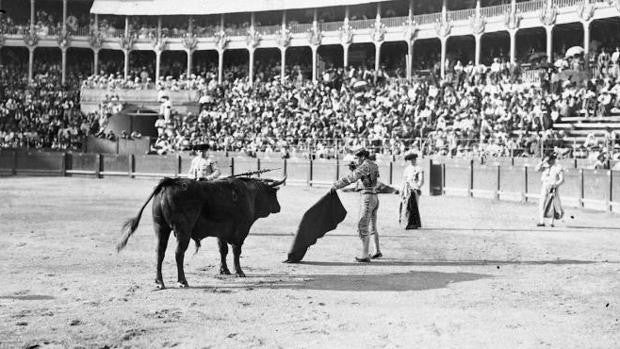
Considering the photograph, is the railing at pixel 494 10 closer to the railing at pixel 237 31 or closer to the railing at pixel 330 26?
the railing at pixel 330 26

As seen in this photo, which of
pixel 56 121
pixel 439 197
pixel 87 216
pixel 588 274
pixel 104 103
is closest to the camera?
pixel 588 274

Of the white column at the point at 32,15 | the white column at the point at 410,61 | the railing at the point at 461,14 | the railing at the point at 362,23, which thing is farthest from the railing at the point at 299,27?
the white column at the point at 32,15

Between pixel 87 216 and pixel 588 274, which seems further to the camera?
pixel 87 216

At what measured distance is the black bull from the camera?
26.7 feet

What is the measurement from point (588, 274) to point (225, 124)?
2695cm

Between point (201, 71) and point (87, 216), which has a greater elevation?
point (201, 71)

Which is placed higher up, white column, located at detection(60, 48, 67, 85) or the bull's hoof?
white column, located at detection(60, 48, 67, 85)

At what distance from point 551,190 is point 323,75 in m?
23.8

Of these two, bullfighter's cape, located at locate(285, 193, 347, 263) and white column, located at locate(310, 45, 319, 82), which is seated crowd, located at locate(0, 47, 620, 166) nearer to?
white column, located at locate(310, 45, 319, 82)

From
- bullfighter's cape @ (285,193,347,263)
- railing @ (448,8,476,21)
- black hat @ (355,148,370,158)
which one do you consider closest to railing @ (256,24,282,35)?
railing @ (448,8,476,21)

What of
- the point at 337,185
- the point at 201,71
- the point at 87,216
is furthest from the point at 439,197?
the point at 201,71

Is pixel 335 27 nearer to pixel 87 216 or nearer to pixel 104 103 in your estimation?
pixel 104 103

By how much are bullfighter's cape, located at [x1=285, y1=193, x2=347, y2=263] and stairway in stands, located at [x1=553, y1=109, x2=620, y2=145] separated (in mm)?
15294

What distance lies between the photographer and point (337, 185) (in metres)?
9.81
